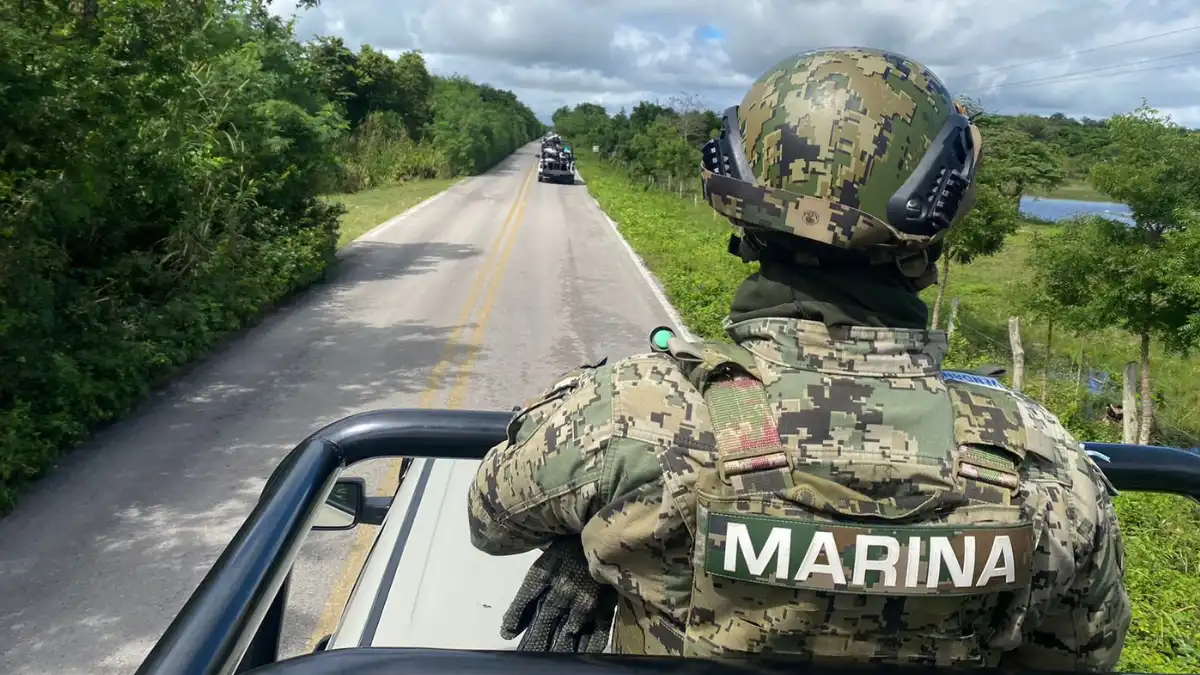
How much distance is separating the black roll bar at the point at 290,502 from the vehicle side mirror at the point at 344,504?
0.21 m

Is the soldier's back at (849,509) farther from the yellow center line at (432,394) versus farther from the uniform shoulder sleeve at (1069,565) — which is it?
the yellow center line at (432,394)

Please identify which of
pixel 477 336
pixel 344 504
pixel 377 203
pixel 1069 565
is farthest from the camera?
pixel 377 203

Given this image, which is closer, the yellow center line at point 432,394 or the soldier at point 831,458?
the soldier at point 831,458

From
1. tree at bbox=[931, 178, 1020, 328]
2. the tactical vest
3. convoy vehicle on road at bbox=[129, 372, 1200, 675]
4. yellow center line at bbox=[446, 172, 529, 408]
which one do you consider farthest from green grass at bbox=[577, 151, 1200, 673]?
yellow center line at bbox=[446, 172, 529, 408]

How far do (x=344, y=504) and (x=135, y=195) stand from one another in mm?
7636

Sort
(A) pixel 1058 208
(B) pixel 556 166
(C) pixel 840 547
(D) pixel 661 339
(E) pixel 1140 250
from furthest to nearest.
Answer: (A) pixel 1058 208, (B) pixel 556 166, (E) pixel 1140 250, (D) pixel 661 339, (C) pixel 840 547

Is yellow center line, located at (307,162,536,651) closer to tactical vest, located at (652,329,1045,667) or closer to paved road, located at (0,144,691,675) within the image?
paved road, located at (0,144,691,675)

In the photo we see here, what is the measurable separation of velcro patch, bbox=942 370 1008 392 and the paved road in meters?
3.69

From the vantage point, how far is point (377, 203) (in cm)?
2823

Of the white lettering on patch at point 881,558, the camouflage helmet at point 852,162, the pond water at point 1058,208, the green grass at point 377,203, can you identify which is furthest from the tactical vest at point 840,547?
the green grass at point 377,203

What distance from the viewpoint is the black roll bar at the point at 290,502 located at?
3.98 feet

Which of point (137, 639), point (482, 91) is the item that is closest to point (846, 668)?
point (137, 639)

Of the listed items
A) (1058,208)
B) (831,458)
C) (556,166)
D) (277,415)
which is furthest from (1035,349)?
(1058,208)

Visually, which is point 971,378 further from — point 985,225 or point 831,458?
point 985,225
